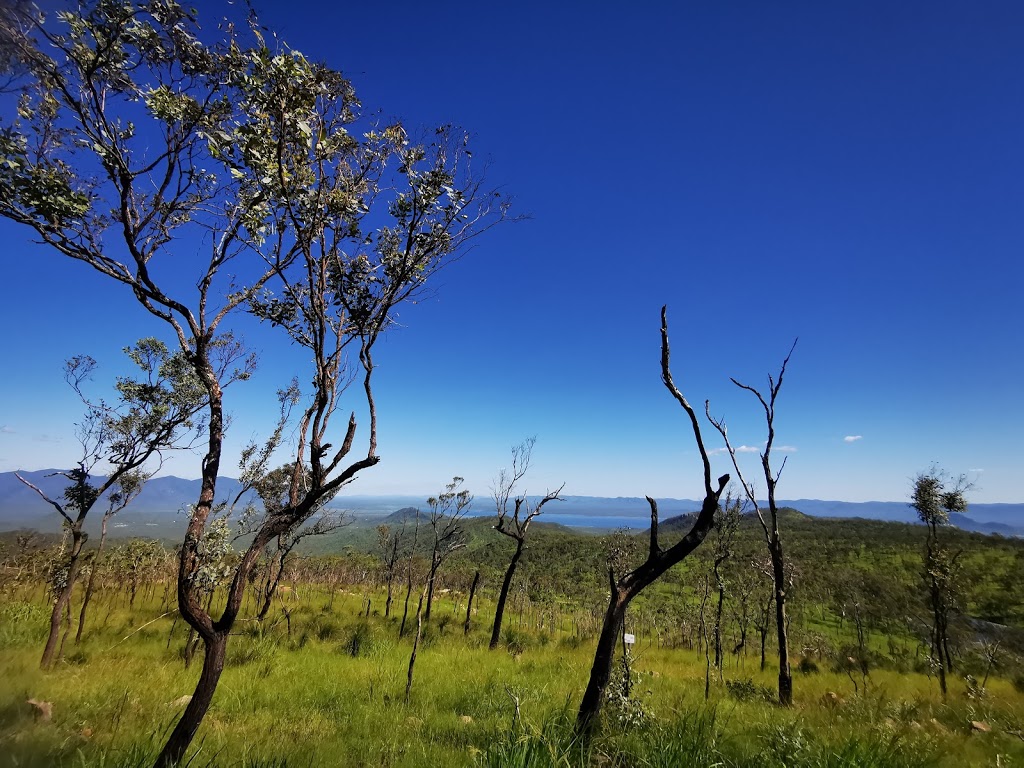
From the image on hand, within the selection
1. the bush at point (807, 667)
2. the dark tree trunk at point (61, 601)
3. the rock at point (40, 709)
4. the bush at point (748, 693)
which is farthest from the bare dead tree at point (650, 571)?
the bush at point (807, 667)

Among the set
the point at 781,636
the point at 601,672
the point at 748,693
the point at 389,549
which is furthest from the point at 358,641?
the point at 389,549

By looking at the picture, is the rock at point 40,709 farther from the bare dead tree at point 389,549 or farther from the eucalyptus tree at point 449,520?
the bare dead tree at point 389,549

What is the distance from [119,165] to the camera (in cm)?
530

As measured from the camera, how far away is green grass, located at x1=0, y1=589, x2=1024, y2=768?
5051 millimetres

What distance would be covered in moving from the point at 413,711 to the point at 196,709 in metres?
6.07

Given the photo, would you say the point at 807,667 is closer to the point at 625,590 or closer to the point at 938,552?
the point at 938,552

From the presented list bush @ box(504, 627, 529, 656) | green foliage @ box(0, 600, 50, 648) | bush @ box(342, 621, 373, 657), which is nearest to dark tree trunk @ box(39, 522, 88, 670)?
green foliage @ box(0, 600, 50, 648)

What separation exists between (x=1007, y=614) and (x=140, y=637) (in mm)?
62571

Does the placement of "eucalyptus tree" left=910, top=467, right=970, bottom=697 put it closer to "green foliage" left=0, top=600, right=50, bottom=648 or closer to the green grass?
the green grass

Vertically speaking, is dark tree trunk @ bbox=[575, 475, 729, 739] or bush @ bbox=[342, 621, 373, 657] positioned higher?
dark tree trunk @ bbox=[575, 475, 729, 739]

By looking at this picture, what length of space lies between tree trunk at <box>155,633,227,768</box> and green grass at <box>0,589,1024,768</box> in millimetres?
318

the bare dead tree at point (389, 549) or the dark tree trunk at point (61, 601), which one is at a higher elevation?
the dark tree trunk at point (61, 601)

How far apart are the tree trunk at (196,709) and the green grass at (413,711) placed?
0.32 m

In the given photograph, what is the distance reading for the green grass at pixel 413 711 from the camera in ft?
16.6
